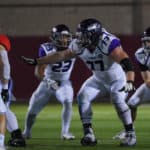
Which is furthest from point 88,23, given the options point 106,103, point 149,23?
point 149,23

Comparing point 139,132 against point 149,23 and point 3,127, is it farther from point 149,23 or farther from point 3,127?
point 149,23

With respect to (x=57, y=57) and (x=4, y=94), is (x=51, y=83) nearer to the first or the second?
(x=57, y=57)

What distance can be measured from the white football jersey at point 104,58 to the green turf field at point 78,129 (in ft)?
2.65

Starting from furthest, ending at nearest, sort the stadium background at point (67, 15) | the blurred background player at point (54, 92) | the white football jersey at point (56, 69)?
the stadium background at point (67, 15)
the white football jersey at point (56, 69)
the blurred background player at point (54, 92)

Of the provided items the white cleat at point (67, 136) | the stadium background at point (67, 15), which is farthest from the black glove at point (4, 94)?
the stadium background at point (67, 15)

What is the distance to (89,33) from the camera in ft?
26.4

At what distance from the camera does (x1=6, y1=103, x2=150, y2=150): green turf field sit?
8.22 m

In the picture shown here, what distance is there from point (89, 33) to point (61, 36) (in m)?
1.22

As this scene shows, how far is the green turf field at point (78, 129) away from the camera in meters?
8.22

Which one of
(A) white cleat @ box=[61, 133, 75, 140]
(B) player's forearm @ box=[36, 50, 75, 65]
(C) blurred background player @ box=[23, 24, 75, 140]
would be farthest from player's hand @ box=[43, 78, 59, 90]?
(B) player's forearm @ box=[36, 50, 75, 65]

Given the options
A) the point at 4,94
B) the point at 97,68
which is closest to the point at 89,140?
the point at 97,68

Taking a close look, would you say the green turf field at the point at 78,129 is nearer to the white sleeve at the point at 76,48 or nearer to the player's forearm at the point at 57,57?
the player's forearm at the point at 57,57

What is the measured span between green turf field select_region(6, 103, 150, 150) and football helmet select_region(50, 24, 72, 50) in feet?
3.95

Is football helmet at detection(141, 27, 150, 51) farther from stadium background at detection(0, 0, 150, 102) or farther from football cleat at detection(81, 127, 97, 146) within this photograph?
stadium background at detection(0, 0, 150, 102)
